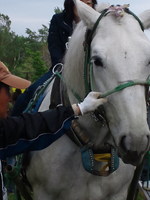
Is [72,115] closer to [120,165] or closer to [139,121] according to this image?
[139,121]

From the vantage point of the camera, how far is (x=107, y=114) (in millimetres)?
2771

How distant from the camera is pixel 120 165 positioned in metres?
3.42

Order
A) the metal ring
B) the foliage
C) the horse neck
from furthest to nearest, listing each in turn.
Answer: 1. the foliage
2. the metal ring
3. the horse neck

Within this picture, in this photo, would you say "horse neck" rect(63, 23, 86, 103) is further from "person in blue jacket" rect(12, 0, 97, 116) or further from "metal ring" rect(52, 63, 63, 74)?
"person in blue jacket" rect(12, 0, 97, 116)

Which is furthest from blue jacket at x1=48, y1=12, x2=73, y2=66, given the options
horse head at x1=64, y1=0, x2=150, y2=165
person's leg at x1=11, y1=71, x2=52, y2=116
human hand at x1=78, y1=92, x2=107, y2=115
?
human hand at x1=78, y1=92, x2=107, y2=115

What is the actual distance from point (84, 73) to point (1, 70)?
25.0 inches

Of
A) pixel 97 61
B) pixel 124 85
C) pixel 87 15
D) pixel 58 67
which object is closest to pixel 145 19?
pixel 87 15

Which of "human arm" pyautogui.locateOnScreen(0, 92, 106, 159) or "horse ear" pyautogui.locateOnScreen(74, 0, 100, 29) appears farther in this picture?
"horse ear" pyautogui.locateOnScreen(74, 0, 100, 29)

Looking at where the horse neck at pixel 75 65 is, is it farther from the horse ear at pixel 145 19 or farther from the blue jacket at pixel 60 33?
the blue jacket at pixel 60 33

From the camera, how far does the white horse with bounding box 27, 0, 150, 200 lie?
2568 millimetres

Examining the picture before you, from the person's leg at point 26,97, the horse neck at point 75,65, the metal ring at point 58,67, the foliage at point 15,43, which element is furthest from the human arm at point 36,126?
the foliage at point 15,43

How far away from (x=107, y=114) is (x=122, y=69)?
35 cm

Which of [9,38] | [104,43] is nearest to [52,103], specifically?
[104,43]

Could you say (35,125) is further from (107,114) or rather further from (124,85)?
(124,85)
